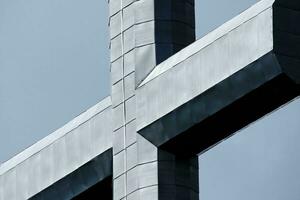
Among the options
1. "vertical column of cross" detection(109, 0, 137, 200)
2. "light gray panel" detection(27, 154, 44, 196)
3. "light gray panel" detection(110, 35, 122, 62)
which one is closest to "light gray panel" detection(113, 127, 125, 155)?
"vertical column of cross" detection(109, 0, 137, 200)

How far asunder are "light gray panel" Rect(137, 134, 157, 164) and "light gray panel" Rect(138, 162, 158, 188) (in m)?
0.11

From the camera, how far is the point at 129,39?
147 ft

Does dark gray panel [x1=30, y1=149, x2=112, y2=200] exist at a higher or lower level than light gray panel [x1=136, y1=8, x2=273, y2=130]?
lower

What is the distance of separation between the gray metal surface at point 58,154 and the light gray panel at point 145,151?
4.38 ft

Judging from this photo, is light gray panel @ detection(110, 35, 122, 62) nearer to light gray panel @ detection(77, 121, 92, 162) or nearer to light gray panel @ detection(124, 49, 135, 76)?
light gray panel @ detection(124, 49, 135, 76)

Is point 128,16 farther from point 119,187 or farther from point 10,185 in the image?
point 10,185

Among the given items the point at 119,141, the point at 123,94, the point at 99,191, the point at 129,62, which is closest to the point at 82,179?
the point at 99,191

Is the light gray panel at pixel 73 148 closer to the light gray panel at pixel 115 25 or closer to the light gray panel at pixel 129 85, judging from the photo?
the light gray panel at pixel 129 85

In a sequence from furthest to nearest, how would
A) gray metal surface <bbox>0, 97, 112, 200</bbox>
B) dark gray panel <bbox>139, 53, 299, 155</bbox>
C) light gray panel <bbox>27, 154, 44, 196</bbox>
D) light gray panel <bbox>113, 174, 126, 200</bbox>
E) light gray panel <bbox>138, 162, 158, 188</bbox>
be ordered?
light gray panel <bbox>27, 154, 44, 196</bbox>, gray metal surface <bbox>0, 97, 112, 200</bbox>, light gray panel <bbox>113, 174, 126, 200</bbox>, light gray panel <bbox>138, 162, 158, 188</bbox>, dark gray panel <bbox>139, 53, 299, 155</bbox>

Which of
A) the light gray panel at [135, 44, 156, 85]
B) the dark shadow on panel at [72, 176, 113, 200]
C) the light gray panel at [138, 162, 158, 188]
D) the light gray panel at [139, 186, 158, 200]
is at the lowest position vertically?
the light gray panel at [139, 186, 158, 200]

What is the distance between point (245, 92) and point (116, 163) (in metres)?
3.52

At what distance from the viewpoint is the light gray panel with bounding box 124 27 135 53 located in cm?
4453

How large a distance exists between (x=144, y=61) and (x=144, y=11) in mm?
913

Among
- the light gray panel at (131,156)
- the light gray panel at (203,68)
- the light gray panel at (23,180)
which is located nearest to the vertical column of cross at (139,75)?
the light gray panel at (131,156)
